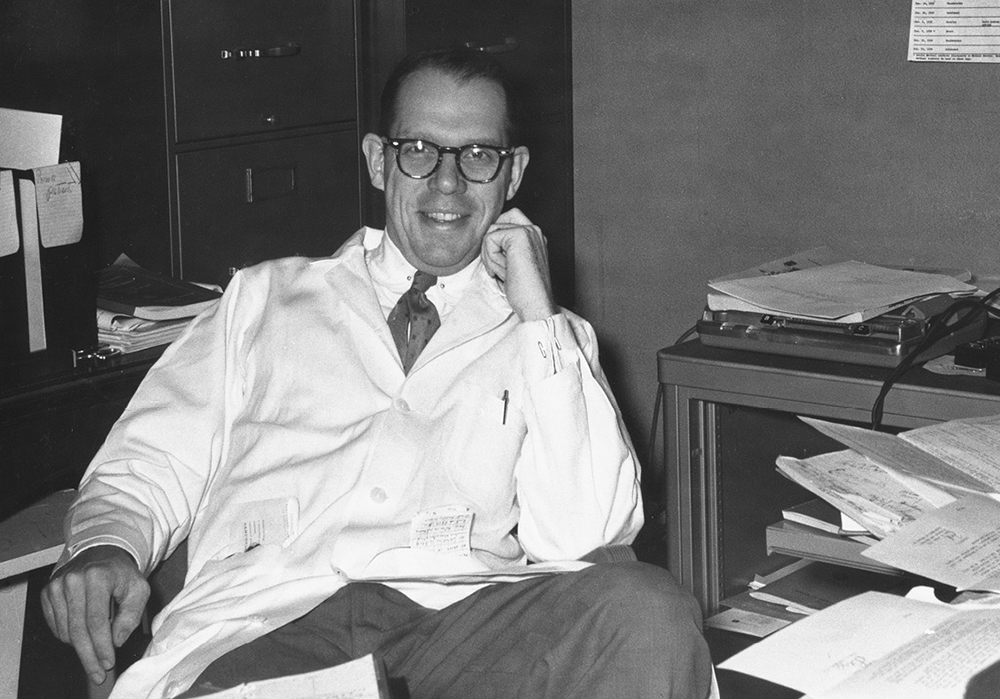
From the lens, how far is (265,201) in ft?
7.85

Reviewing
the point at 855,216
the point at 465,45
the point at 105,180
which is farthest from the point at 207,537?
the point at 855,216

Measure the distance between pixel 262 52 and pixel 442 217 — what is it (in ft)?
2.47

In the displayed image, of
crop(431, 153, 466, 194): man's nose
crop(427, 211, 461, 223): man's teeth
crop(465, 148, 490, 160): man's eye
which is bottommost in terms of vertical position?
crop(427, 211, 461, 223): man's teeth

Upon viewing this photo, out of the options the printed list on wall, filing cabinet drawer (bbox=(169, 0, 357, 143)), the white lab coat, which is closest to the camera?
the white lab coat

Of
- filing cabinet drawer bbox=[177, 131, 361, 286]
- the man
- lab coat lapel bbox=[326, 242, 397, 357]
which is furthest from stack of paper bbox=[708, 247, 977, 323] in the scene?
filing cabinet drawer bbox=[177, 131, 361, 286]

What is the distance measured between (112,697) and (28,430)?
18.9 inches

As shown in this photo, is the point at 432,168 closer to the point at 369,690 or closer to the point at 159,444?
the point at 159,444

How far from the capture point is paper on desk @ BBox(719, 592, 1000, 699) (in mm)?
972

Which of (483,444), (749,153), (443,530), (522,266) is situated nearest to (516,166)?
(522,266)

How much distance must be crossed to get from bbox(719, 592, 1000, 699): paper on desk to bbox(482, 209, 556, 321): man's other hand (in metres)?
0.67

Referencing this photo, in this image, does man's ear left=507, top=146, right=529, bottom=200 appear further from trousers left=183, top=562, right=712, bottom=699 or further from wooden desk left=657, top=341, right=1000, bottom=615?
trousers left=183, top=562, right=712, bottom=699

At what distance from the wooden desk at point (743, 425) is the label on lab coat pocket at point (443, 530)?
0.66 metres

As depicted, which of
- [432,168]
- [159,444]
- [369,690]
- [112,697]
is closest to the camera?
[369,690]

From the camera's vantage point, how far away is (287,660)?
4.87 ft
